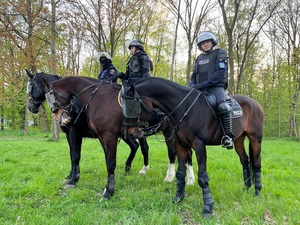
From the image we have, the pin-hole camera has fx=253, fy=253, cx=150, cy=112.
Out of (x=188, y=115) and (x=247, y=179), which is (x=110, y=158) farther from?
(x=247, y=179)

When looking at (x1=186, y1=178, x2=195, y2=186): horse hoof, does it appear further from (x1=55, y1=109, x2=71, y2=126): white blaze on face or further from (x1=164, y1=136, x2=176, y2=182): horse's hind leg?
(x1=55, y1=109, x2=71, y2=126): white blaze on face

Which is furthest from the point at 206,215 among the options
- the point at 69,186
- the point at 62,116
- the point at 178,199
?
the point at 62,116

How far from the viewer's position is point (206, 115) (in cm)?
417

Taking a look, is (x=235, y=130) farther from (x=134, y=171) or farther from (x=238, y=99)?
(x=134, y=171)

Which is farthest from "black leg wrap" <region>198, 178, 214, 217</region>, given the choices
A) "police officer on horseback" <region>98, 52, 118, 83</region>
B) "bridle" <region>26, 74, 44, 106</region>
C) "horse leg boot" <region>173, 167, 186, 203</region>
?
"bridle" <region>26, 74, 44, 106</region>

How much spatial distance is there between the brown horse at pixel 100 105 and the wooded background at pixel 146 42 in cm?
894

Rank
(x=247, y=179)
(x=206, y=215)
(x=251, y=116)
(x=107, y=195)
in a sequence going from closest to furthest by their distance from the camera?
1. (x=206, y=215)
2. (x=107, y=195)
3. (x=251, y=116)
4. (x=247, y=179)

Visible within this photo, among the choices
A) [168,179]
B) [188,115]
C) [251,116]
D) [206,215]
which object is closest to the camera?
[206,215]

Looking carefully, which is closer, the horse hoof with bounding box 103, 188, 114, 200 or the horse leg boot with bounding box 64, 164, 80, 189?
the horse hoof with bounding box 103, 188, 114, 200

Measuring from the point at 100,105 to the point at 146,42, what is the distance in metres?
24.5

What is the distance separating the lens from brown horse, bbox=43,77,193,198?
4715 millimetres

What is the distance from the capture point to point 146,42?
28109 millimetres

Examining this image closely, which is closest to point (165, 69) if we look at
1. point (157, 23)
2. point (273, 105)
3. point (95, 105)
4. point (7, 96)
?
point (157, 23)

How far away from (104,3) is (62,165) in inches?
542
